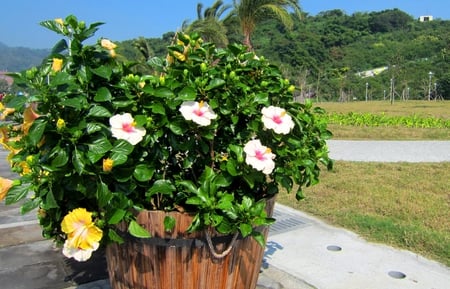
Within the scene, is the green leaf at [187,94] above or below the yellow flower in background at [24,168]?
above

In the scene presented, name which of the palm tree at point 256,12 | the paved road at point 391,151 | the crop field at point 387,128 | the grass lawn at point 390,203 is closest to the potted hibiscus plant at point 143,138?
the grass lawn at point 390,203

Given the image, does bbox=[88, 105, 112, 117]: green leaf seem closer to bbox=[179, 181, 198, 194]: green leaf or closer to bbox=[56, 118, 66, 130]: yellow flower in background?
bbox=[56, 118, 66, 130]: yellow flower in background

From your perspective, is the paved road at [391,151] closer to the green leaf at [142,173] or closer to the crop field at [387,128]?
the crop field at [387,128]

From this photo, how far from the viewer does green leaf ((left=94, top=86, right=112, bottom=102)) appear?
1676 millimetres

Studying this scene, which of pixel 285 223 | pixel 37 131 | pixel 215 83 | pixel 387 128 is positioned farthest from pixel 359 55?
pixel 37 131

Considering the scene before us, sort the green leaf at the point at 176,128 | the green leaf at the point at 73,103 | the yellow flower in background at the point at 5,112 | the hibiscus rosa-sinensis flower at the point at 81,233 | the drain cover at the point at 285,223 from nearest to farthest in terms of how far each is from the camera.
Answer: the green leaf at the point at 73,103
the hibiscus rosa-sinensis flower at the point at 81,233
the green leaf at the point at 176,128
the yellow flower in background at the point at 5,112
the drain cover at the point at 285,223

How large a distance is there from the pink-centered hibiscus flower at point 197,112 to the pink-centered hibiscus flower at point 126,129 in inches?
6.9

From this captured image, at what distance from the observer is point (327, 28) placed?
61.0 meters

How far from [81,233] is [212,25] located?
18.5 meters

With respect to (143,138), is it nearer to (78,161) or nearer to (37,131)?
(78,161)

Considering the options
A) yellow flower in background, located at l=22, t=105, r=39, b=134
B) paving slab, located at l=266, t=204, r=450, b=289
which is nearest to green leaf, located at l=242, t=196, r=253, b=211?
yellow flower in background, located at l=22, t=105, r=39, b=134

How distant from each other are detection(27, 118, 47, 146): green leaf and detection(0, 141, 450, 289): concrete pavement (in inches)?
52.4

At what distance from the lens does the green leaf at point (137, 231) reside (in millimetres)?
1721

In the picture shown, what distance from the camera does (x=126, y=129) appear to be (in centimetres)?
167
